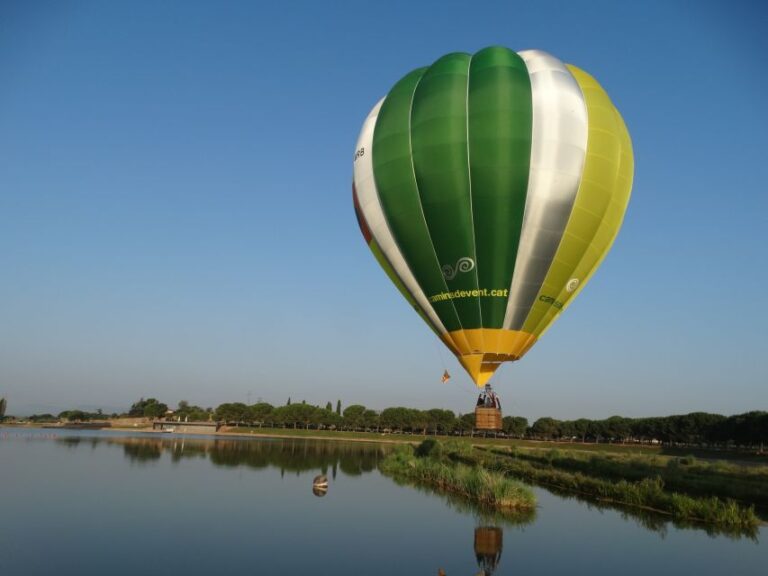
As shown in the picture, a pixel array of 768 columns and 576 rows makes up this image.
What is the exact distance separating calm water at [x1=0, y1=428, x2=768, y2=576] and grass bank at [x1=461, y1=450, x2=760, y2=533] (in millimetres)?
1349

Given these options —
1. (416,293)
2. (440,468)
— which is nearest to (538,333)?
(416,293)

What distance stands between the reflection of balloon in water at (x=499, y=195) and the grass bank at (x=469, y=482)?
8128 mm

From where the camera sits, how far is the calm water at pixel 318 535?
16234 millimetres

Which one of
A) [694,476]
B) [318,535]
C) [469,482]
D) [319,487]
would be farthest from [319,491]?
[694,476]

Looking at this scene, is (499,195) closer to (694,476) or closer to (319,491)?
(319,491)

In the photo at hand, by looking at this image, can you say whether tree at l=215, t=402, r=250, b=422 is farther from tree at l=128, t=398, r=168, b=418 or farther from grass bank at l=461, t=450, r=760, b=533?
grass bank at l=461, t=450, r=760, b=533

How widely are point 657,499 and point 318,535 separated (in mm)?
14853

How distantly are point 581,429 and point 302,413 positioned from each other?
58964 millimetres

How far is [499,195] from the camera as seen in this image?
18.9m

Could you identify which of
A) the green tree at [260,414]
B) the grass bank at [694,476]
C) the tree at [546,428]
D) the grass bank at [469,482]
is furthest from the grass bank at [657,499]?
the green tree at [260,414]

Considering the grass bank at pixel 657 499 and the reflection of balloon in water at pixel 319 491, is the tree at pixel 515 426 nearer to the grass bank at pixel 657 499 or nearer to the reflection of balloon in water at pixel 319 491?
the grass bank at pixel 657 499

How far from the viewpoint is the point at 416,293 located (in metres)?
21.0

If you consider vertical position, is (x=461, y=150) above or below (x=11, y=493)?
above

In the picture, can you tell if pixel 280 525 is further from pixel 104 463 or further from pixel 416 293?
pixel 104 463
